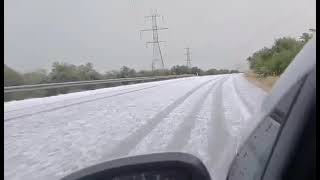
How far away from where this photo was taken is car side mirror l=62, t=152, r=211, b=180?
4.66 ft

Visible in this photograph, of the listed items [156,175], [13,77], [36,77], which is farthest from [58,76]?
[156,175]

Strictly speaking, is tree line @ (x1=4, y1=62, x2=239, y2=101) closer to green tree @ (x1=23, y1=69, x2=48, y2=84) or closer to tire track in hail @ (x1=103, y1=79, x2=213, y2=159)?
green tree @ (x1=23, y1=69, x2=48, y2=84)

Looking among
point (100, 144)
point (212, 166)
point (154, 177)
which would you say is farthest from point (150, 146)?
point (154, 177)

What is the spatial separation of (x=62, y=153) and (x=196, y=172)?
5.95 m

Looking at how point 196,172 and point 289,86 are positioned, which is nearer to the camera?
point 289,86

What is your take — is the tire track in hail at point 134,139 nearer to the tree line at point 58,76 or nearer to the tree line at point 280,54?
the tree line at point 280,54

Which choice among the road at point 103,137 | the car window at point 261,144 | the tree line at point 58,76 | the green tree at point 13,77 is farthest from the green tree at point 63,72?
the car window at point 261,144

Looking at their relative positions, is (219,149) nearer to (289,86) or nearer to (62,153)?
(62,153)

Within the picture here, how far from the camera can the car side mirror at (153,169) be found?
1419 mm

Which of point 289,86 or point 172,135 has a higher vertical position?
point 289,86

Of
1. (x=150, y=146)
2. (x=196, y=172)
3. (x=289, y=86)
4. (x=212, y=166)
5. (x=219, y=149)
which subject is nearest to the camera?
(x=289, y=86)

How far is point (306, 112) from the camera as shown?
1.06 meters

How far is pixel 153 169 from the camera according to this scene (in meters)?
1.45

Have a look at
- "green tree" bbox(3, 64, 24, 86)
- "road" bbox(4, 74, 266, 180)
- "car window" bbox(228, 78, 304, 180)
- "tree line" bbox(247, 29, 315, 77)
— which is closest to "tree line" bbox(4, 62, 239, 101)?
"green tree" bbox(3, 64, 24, 86)
